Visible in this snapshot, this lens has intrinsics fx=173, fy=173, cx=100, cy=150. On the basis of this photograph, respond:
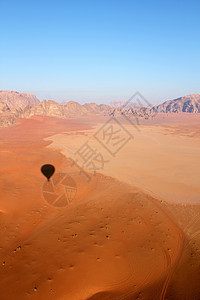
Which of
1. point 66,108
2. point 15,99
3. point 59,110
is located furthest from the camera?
point 15,99

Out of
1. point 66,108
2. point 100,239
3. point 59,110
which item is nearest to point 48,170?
point 100,239

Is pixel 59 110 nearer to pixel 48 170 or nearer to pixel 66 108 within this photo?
pixel 66 108

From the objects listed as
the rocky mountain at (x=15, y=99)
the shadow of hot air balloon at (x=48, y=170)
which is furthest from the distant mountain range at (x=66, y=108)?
the shadow of hot air balloon at (x=48, y=170)

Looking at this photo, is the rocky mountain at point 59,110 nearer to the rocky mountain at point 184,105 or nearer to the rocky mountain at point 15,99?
the rocky mountain at point 15,99

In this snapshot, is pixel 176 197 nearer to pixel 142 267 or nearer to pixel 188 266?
pixel 188 266

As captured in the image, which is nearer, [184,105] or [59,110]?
[59,110]

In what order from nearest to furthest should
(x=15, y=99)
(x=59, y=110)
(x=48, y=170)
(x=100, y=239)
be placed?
(x=100, y=239) < (x=48, y=170) < (x=59, y=110) < (x=15, y=99)
